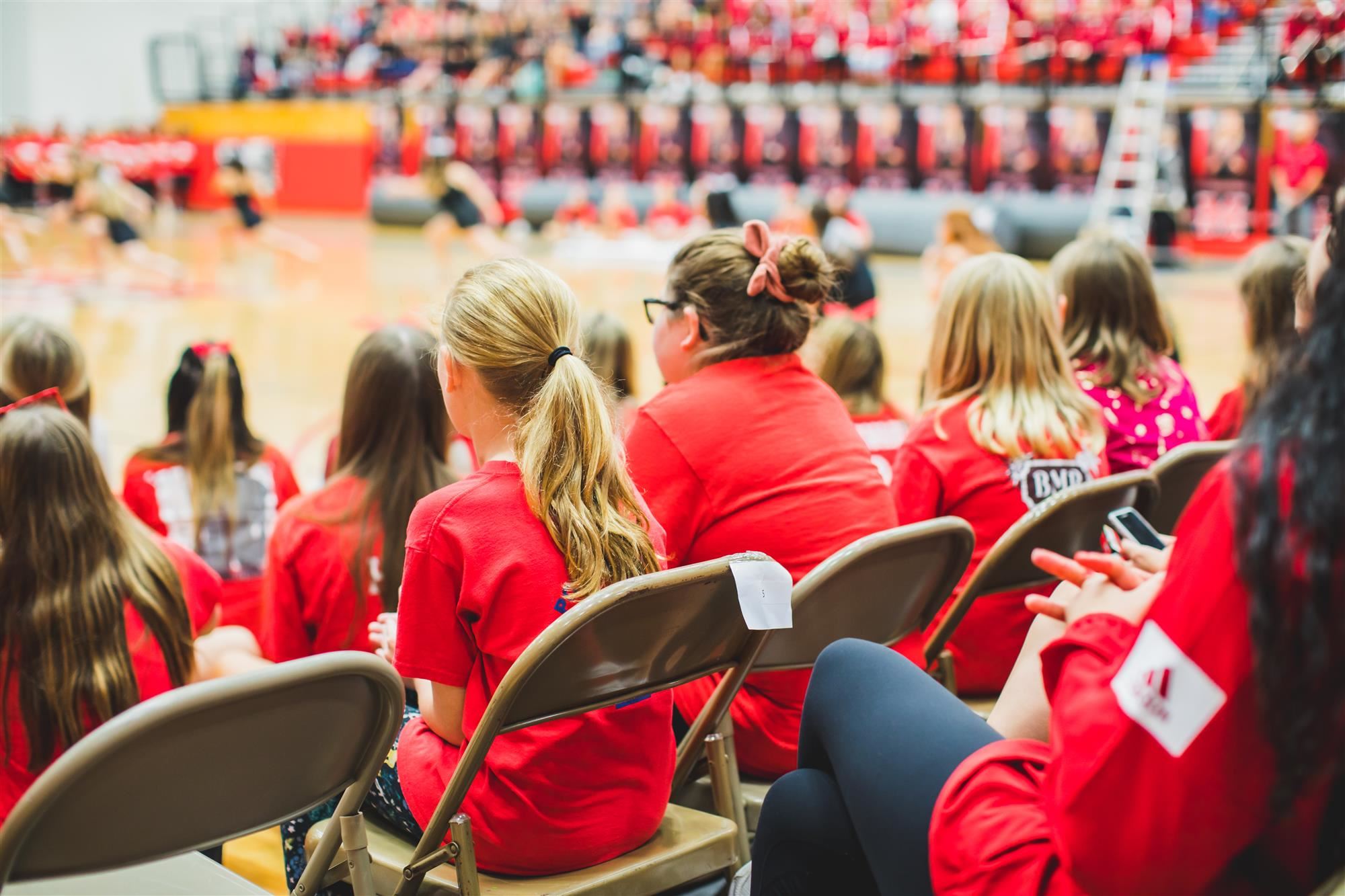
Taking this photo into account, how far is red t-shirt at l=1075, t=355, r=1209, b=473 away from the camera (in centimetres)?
272

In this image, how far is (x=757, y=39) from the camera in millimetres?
17000

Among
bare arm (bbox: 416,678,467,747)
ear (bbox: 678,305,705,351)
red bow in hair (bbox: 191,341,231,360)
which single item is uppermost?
ear (bbox: 678,305,705,351)

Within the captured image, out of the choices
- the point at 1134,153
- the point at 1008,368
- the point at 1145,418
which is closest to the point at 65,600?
the point at 1008,368

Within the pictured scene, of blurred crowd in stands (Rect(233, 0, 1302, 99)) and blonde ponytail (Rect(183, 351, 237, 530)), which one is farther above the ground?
blurred crowd in stands (Rect(233, 0, 1302, 99))

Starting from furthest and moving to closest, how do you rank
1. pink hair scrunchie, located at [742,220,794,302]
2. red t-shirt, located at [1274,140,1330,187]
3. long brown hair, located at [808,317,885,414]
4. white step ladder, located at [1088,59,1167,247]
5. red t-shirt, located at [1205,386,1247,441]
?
white step ladder, located at [1088,59,1167,247] < red t-shirt, located at [1274,140,1330,187] < long brown hair, located at [808,317,885,414] < red t-shirt, located at [1205,386,1247,441] < pink hair scrunchie, located at [742,220,794,302]

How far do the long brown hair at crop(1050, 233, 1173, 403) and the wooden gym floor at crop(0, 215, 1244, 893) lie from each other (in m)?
0.38

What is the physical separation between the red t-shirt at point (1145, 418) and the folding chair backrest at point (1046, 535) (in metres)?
0.58

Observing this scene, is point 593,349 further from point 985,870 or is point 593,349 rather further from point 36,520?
point 985,870

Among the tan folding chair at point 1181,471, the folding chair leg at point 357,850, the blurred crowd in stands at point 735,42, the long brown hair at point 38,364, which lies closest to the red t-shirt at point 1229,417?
the tan folding chair at point 1181,471

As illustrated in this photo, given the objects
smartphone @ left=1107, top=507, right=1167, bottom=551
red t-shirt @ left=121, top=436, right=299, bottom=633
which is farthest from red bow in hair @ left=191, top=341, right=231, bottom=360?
smartphone @ left=1107, top=507, right=1167, bottom=551

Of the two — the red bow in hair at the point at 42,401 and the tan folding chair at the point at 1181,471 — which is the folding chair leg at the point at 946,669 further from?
the red bow in hair at the point at 42,401

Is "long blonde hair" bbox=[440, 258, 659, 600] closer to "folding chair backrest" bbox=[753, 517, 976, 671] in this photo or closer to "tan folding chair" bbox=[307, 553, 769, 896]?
"tan folding chair" bbox=[307, 553, 769, 896]

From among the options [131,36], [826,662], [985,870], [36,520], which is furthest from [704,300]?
[131,36]

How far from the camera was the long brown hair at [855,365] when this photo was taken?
327 cm
